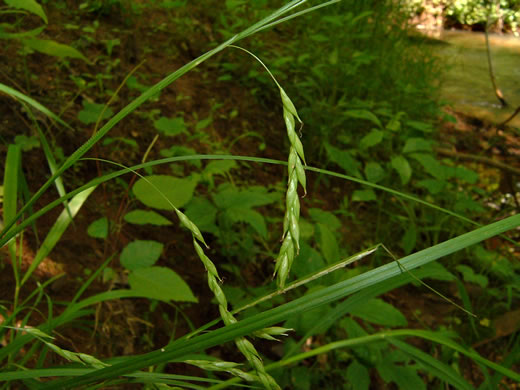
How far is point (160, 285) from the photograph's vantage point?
958 millimetres

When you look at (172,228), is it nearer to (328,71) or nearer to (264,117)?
(264,117)

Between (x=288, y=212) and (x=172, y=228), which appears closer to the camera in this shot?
(x=288, y=212)

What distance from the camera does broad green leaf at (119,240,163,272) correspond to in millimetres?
1009

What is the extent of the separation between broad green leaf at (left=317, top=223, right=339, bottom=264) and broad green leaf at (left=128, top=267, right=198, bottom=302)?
402 mm

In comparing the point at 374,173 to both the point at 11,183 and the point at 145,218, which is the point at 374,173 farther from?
the point at 11,183

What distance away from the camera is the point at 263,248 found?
181 cm

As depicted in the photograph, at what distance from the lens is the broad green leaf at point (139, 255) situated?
1009 millimetres

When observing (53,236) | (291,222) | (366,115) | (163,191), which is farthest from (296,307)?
(366,115)

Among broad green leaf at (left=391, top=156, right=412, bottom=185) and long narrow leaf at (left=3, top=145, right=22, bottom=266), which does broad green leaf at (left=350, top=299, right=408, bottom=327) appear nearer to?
long narrow leaf at (left=3, top=145, right=22, bottom=266)

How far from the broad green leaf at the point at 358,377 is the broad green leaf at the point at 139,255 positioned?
54 centimetres

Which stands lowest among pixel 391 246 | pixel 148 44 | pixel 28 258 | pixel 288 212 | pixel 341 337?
pixel 391 246

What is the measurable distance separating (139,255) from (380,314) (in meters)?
0.61

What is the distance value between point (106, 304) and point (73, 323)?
Result: 26 cm

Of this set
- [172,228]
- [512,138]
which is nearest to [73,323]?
[172,228]
